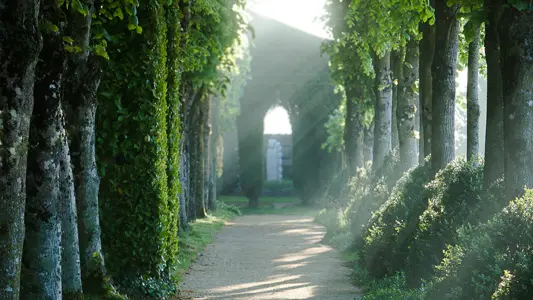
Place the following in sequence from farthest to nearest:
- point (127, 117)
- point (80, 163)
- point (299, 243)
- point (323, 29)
→ point (323, 29)
point (299, 243)
point (127, 117)
point (80, 163)

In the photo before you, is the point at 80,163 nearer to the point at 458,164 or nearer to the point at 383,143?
the point at 458,164

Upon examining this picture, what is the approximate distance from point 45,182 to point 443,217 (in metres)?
5.90

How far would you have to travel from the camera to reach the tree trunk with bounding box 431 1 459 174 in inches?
560

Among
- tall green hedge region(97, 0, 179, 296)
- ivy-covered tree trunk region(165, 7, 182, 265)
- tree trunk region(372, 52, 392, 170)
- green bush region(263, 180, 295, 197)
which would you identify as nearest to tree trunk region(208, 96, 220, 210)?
tree trunk region(372, 52, 392, 170)

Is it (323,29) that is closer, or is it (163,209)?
(163,209)

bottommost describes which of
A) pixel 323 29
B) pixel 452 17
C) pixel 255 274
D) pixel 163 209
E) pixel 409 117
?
pixel 255 274

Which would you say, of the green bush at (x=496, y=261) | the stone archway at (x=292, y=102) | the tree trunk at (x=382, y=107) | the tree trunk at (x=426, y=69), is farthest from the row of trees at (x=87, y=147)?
the stone archway at (x=292, y=102)

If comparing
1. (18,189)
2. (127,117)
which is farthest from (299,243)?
(18,189)

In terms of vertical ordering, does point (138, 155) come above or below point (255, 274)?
above

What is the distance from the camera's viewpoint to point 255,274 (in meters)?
15.0

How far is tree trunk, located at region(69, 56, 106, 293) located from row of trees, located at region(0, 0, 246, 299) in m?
0.01

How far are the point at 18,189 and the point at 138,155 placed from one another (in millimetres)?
4851

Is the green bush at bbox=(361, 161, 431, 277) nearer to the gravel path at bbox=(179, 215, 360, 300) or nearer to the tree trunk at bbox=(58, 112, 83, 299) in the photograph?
the gravel path at bbox=(179, 215, 360, 300)

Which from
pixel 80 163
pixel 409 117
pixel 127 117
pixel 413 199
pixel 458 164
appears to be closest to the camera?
pixel 80 163
